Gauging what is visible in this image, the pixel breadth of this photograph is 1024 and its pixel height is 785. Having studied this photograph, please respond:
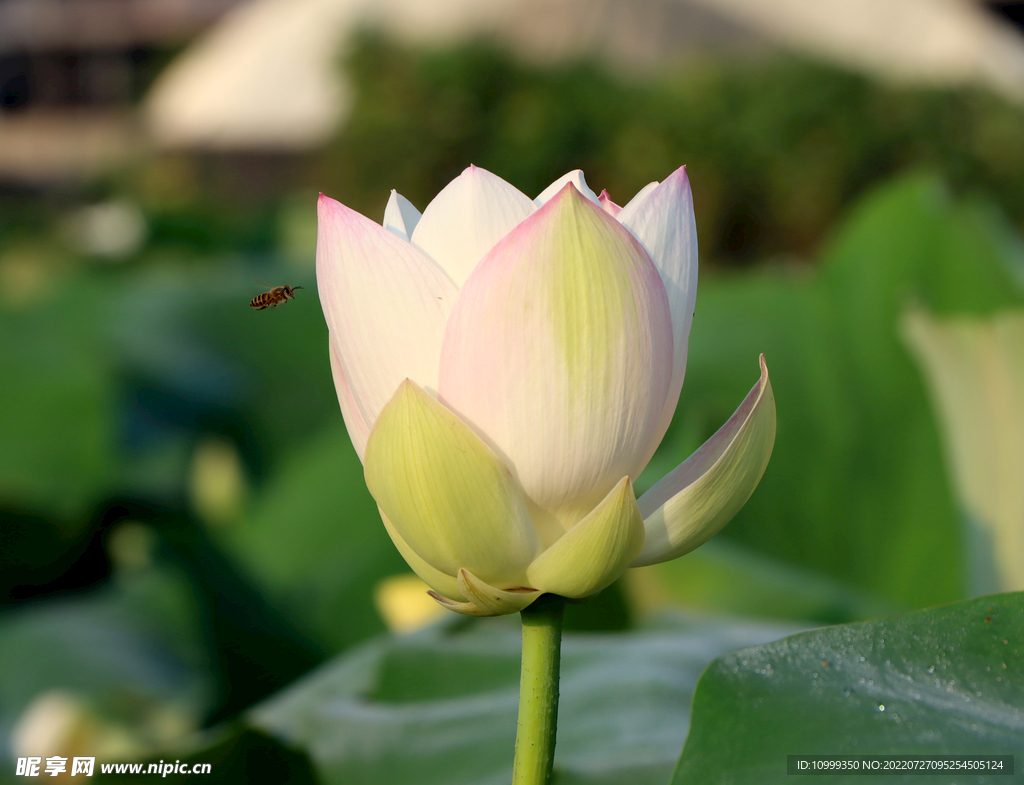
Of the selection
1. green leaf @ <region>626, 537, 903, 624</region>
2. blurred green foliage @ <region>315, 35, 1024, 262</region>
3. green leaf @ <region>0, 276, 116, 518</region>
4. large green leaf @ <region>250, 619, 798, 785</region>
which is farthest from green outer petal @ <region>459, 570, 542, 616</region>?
blurred green foliage @ <region>315, 35, 1024, 262</region>

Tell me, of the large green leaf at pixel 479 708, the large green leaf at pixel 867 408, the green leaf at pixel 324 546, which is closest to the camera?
the large green leaf at pixel 479 708

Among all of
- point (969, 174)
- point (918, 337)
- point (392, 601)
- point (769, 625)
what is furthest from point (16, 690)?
point (969, 174)

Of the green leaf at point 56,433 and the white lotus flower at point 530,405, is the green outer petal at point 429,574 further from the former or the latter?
the green leaf at point 56,433

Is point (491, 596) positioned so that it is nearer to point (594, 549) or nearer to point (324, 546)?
point (594, 549)

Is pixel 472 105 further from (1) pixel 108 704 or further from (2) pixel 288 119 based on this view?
(1) pixel 108 704

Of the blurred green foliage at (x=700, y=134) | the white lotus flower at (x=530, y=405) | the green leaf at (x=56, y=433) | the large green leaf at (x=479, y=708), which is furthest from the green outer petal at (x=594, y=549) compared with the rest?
the blurred green foliage at (x=700, y=134)

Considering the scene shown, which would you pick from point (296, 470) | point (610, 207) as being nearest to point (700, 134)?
point (296, 470)

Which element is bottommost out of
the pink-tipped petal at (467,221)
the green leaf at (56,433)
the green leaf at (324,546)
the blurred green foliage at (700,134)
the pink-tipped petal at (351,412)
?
the green leaf at (324,546)
